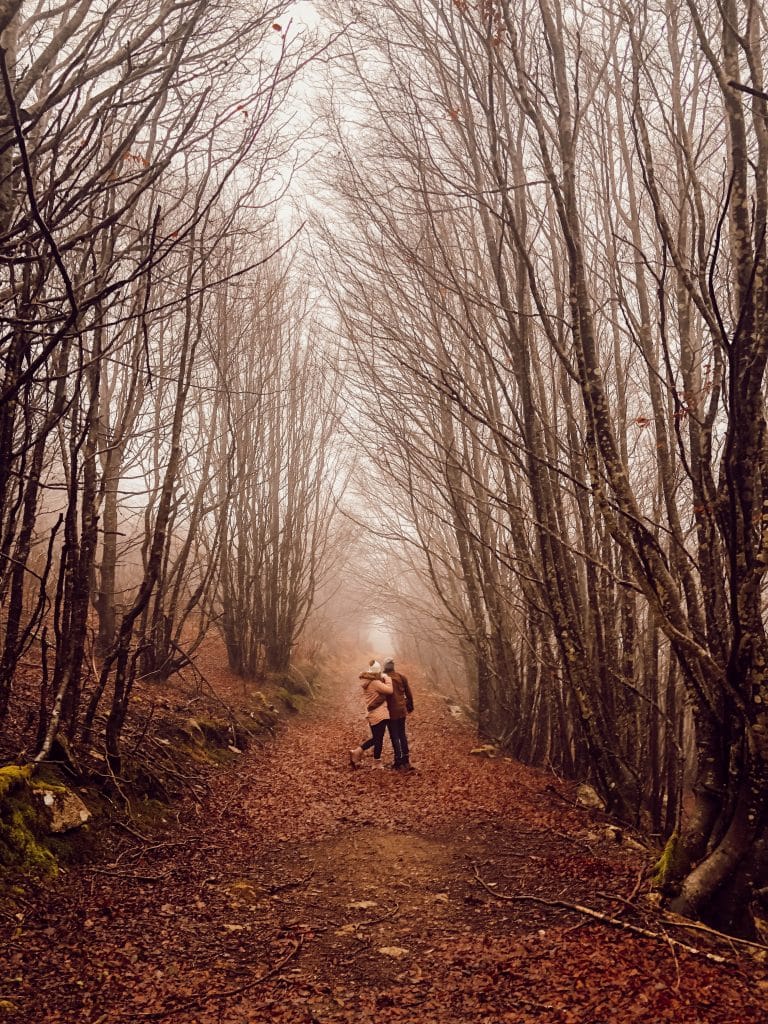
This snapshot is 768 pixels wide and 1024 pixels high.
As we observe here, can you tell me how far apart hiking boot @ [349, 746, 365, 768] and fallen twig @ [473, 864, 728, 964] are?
12.5ft

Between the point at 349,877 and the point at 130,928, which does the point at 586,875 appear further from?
the point at 130,928

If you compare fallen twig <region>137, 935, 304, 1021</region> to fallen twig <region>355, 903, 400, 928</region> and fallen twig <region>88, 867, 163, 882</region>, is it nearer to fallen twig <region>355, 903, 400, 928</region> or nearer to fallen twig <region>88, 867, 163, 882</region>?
fallen twig <region>355, 903, 400, 928</region>

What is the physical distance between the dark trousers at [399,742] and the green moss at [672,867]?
4.12 m

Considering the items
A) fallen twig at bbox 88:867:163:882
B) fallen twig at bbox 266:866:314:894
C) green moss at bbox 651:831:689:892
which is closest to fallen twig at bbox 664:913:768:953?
green moss at bbox 651:831:689:892

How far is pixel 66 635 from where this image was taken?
4.19 m

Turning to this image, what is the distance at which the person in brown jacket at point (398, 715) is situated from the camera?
7262 millimetres

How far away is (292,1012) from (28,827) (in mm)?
1781

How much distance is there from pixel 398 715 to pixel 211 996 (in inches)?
198

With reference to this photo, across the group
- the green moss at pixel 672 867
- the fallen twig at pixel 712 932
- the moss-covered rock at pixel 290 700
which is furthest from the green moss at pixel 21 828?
the moss-covered rock at pixel 290 700

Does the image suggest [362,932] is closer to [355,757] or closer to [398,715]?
[398,715]

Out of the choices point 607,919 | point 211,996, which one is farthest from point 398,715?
point 211,996

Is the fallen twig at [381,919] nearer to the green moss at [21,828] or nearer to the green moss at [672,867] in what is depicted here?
the green moss at [672,867]

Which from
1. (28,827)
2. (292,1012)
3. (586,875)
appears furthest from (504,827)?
(28,827)

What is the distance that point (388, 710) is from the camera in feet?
24.5
